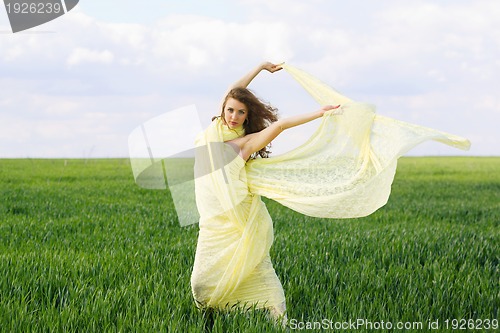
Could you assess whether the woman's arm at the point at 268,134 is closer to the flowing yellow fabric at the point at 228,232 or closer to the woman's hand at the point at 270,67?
the flowing yellow fabric at the point at 228,232

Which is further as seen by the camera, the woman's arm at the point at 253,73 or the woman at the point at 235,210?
the woman's arm at the point at 253,73

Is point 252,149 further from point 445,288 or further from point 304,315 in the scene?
point 445,288

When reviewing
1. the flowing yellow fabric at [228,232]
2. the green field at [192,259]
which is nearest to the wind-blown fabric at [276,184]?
the flowing yellow fabric at [228,232]

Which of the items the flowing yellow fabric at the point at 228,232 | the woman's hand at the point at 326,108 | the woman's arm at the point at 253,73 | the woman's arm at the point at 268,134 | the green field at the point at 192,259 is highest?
the woman's arm at the point at 253,73

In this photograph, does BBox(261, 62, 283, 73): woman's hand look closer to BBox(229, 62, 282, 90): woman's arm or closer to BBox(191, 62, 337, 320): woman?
BBox(229, 62, 282, 90): woman's arm

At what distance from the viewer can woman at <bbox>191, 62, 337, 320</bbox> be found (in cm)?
457

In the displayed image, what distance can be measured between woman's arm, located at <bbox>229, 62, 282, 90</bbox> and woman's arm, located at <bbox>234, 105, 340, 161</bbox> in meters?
0.48

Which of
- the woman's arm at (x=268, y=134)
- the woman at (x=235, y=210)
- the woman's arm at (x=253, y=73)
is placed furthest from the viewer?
the woman's arm at (x=253, y=73)

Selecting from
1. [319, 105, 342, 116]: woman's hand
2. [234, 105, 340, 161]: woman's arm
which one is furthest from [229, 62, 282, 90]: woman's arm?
[319, 105, 342, 116]: woman's hand

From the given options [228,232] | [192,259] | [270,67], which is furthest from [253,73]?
[192,259]

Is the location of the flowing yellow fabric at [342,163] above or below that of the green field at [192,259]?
above

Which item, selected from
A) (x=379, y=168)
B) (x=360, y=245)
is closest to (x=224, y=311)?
(x=379, y=168)

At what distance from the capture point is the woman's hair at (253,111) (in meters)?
4.64

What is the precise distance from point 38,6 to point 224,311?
17.0 feet
